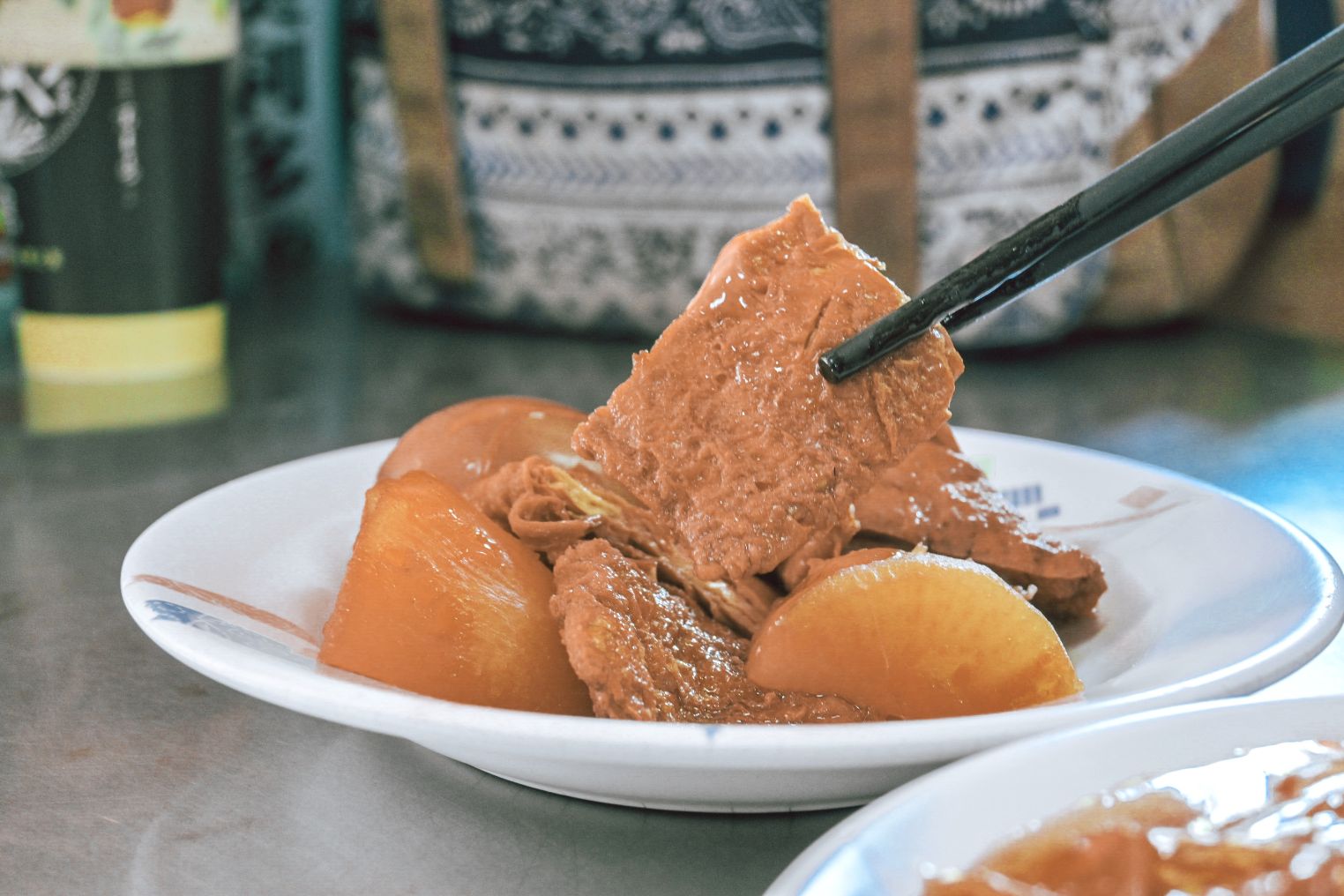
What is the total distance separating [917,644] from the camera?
57 centimetres

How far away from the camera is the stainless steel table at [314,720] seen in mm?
571

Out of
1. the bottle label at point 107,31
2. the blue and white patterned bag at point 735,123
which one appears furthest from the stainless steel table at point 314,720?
the bottle label at point 107,31

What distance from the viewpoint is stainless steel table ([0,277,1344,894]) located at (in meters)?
0.57

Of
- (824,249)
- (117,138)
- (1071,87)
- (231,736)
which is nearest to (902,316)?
(824,249)

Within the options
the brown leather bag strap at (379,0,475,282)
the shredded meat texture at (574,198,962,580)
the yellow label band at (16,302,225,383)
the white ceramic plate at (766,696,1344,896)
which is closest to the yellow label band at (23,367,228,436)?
the yellow label band at (16,302,225,383)

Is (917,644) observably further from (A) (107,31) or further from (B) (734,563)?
(A) (107,31)

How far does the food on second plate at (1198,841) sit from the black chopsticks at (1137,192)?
0.21 m

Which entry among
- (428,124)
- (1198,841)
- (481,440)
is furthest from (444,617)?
(428,124)

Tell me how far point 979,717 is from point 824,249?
245 mm

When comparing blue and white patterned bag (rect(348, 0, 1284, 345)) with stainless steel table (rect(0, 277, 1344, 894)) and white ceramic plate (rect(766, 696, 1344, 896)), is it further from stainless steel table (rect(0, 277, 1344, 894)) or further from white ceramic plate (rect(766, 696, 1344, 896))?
white ceramic plate (rect(766, 696, 1344, 896))

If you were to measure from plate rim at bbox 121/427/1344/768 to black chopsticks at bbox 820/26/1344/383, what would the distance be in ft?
0.57

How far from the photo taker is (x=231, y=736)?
0.71 m

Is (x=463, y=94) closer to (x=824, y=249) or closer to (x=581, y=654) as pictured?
(x=824, y=249)

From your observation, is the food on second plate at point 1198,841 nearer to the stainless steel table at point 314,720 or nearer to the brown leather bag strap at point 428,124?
the stainless steel table at point 314,720
